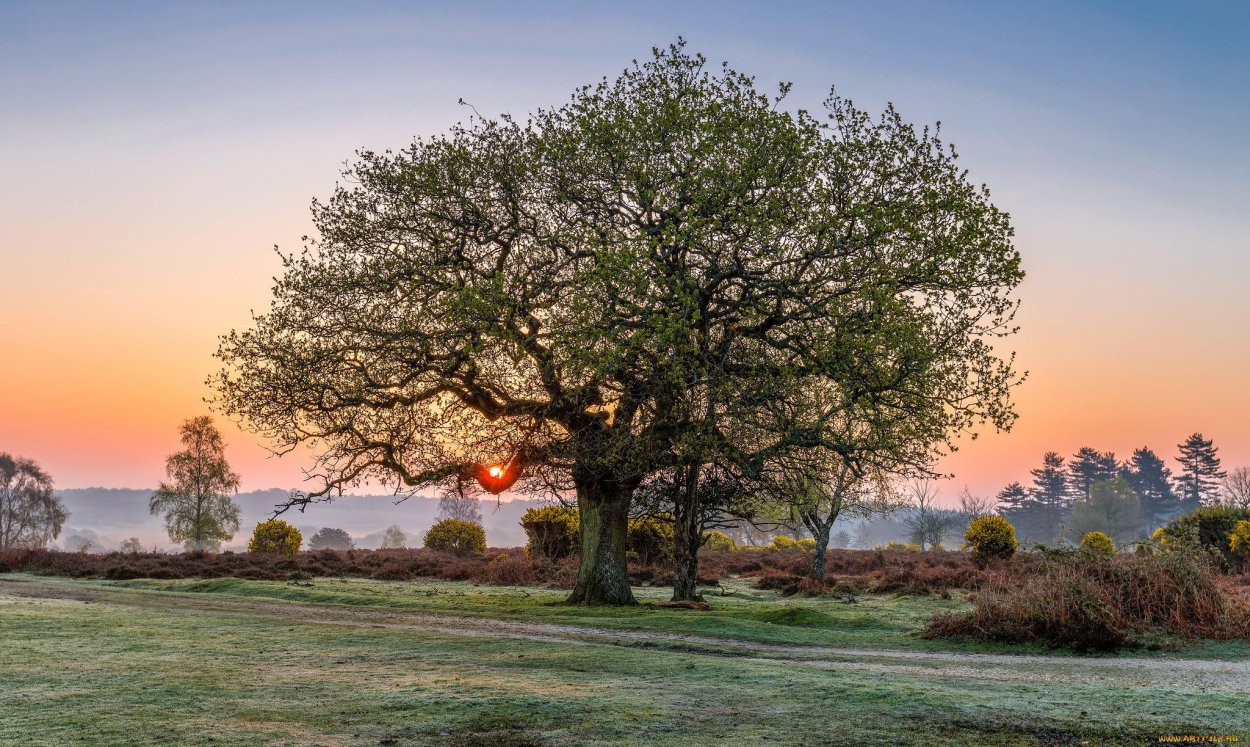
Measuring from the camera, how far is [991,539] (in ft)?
125

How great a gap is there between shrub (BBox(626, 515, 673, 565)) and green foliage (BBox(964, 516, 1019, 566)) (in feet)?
42.8

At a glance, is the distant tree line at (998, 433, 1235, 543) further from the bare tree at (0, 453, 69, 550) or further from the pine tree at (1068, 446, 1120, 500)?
the bare tree at (0, 453, 69, 550)

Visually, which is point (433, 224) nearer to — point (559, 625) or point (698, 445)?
point (698, 445)

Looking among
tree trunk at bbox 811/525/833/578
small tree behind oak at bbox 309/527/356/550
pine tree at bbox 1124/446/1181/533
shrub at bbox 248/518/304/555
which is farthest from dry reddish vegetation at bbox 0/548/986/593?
pine tree at bbox 1124/446/1181/533

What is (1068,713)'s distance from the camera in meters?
8.36

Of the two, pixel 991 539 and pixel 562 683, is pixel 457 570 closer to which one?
pixel 991 539

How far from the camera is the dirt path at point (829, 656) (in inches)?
481

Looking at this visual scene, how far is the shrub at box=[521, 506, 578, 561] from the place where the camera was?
4016 centimetres

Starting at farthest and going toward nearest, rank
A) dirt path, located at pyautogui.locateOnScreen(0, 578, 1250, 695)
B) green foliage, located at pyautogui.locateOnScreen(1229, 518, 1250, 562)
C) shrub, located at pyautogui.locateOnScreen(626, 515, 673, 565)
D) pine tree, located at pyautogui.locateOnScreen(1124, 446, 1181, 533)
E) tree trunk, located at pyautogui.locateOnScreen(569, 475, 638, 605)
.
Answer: pine tree, located at pyautogui.locateOnScreen(1124, 446, 1181, 533)
shrub, located at pyautogui.locateOnScreen(626, 515, 673, 565)
green foliage, located at pyautogui.locateOnScreen(1229, 518, 1250, 562)
tree trunk, located at pyautogui.locateOnScreen(569, 475, 638, 605)
dirt path, located at pyautogui.locateOnScreen(0, 578, 1250, 695)

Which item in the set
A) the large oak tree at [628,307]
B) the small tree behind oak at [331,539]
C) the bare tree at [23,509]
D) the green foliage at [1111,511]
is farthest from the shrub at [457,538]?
the green foliage at [1111,511]

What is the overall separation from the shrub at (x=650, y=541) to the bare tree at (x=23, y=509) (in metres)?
74.2

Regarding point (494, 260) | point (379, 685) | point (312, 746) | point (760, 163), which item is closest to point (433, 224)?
point (494, 260)

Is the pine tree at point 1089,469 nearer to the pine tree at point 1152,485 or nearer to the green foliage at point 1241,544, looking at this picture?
the pine tree at point 1152,485

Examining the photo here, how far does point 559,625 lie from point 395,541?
127626 millimetres
